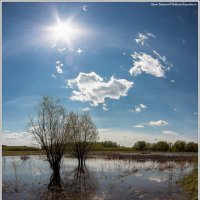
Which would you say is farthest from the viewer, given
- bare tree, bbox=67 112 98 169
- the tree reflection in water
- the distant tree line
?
the distant tree line

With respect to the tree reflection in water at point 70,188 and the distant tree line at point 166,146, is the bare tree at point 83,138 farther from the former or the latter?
the distant tree line at point 166,146

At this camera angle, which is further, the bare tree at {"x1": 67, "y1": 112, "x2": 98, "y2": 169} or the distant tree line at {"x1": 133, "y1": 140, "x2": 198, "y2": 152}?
the distant tree line at {"x1": 133, "y1": 140, "x2": 198, "y2": 152}

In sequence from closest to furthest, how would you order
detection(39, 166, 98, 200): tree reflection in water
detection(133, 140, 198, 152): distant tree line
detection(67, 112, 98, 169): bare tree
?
detection(39, 166, 98, 200): tree reflection in water → detection(67, 112, 98, 169): bare tree → detection(133, 140, 198, 152): distant tree line

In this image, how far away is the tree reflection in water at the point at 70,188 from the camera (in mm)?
16484

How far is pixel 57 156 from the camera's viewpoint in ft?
79.4

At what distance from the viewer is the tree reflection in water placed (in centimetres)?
1648

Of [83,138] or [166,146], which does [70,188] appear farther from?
[166,146]

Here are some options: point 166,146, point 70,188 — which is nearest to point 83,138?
point 70,188

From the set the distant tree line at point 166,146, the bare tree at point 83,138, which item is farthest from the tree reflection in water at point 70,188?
the distant tree line at point 166,146

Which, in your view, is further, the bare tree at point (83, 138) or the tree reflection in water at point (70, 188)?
the bare tree at point (83, 138)

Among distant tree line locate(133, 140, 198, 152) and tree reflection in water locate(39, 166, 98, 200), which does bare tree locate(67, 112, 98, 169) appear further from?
distant tree line locate(133, 140, 198, 152)

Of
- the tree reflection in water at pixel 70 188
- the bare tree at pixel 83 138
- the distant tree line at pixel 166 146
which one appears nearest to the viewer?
the tree reflection in water at pixel 70 188

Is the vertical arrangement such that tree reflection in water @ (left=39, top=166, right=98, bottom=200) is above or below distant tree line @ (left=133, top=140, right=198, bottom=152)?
above

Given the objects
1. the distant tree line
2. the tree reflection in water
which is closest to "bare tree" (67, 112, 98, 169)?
the tree reflection in water
